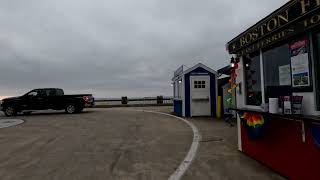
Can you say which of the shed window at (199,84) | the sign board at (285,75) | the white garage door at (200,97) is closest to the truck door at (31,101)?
the white garage door at (200,97)

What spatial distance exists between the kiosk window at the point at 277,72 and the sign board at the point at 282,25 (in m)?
0.27

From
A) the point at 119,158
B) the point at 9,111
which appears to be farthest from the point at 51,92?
the point at 119,158

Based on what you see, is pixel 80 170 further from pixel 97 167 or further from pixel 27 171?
pixel 27 171

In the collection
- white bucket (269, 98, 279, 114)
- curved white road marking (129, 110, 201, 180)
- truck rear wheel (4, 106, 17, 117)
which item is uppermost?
white bucket (269, 98, 279, 114)

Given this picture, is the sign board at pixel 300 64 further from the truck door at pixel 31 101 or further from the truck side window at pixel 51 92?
the truck door at pixel 31 101

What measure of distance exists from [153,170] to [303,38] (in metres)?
3.75

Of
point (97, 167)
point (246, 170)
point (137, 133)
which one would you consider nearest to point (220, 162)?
point (246, 170)

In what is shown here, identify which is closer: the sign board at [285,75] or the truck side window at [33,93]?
the sign board at [285,75]

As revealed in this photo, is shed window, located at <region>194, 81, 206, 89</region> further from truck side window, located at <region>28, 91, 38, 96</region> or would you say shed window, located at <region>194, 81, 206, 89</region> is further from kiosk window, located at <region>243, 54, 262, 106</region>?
truck side window, located at <region>28, 91, 38, 96</region>

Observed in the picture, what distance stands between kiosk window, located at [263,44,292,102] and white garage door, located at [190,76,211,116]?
12.1 m

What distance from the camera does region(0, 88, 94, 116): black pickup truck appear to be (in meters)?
21.9

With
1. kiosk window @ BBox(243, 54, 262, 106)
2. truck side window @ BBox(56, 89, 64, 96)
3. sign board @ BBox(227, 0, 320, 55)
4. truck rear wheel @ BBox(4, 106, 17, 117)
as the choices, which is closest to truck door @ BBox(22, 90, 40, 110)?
truck rear wheel @ BBox(4, 106, 17, 117)

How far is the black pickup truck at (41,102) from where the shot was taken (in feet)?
71.9

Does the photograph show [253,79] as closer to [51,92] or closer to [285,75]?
[285,75]
